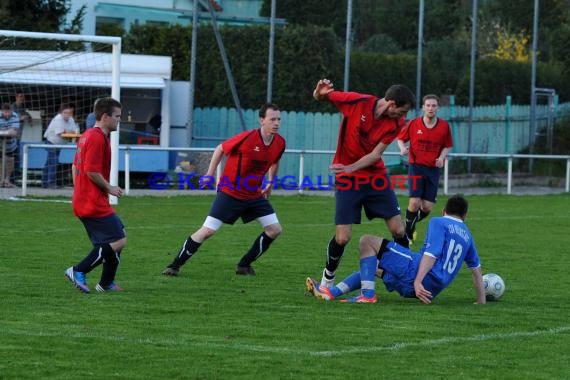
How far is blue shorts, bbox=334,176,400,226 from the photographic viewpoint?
11164 mm

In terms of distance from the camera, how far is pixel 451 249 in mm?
10273

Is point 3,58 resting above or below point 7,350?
above

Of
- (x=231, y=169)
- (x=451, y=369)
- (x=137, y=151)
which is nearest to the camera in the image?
(x=451, y=369)

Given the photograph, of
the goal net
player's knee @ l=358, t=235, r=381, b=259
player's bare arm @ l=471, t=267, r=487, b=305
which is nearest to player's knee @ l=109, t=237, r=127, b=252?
player's knee @ l=358, t=235, r=381, b=259

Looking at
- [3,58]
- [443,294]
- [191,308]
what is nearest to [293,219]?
[3,58]

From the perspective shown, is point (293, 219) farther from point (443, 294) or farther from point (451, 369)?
point (451, 369)

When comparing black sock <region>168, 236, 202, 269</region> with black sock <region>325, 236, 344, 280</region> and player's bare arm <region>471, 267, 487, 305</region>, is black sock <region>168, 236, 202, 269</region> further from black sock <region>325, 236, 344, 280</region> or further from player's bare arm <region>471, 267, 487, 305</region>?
player's bare arm <region>471, 267, 487, 305</region>

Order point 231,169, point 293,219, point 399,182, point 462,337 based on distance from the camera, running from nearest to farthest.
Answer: point 462,337 < point 231,169 < point 293,219 < point 399,182

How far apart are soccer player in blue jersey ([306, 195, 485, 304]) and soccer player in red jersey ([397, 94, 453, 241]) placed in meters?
6.53

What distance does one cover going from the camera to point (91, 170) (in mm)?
10711

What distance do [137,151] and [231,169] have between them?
1482 centimetres

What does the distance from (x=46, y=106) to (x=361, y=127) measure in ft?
56.9

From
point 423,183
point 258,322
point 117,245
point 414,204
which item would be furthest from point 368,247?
point 423,183

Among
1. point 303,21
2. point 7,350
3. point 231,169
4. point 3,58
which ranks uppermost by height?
point 303,21
